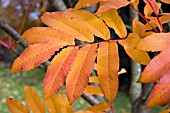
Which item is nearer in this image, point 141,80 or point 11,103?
point 141,80

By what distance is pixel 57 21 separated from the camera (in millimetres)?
541

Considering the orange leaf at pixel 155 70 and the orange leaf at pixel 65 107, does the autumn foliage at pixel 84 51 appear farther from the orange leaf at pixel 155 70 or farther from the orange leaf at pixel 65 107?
the orange leaf at pixel 65 107

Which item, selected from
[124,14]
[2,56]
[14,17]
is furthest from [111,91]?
[2,56]

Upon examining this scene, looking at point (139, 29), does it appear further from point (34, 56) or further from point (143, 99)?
point (143, 99)

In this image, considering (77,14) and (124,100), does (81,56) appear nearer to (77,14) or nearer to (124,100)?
(77,14)

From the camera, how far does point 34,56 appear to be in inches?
19.1

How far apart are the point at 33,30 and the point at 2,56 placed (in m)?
6.54

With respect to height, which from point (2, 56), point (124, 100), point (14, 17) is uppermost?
point (14, 17)

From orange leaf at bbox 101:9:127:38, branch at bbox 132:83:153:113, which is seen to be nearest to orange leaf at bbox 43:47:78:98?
orange leaf at bbox 101:9:127:38

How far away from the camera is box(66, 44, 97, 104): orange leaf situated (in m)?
0.44

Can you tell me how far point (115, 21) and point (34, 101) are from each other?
0.94ft

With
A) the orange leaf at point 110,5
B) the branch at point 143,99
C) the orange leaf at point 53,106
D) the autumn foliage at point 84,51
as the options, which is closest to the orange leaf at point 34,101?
the orange leaf at point 53,106

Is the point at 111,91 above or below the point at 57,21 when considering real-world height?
below

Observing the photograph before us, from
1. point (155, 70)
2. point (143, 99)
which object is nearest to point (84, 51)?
point (155, 70)
